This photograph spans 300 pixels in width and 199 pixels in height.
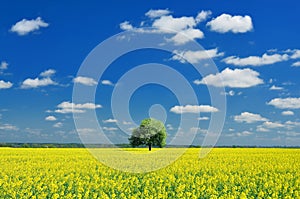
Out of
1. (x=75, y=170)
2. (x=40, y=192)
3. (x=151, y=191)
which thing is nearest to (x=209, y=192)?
(x=151, y=191)

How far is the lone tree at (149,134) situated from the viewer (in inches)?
2709

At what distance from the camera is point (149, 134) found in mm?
69688

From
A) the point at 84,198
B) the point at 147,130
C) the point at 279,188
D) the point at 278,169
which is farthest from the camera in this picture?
the point at 147,130

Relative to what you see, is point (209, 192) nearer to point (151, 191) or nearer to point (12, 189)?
point (151, 191)

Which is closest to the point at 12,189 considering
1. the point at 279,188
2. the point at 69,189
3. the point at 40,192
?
the point at 40,192

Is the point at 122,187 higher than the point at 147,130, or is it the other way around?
the point at 147,130

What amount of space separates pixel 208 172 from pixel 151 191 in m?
7.37

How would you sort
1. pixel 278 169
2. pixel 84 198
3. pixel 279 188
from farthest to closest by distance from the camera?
pixel 278 169 < pixel 279 188 < pixel 84 198

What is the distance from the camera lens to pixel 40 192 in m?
14.0

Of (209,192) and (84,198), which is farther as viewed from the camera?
(209,192)

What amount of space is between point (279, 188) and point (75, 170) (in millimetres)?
10071

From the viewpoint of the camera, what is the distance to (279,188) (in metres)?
14.6

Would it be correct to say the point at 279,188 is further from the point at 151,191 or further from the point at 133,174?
the point at 133,174

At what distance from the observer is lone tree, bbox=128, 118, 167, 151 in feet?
226
